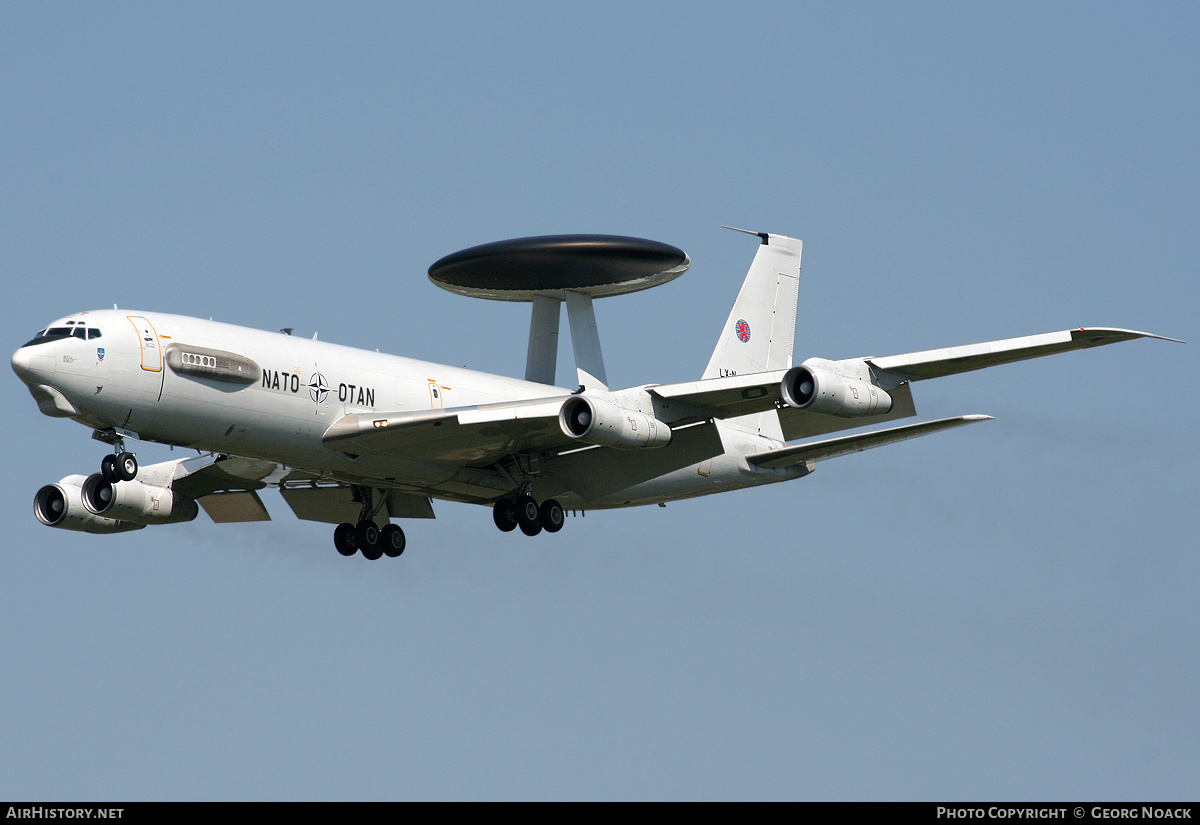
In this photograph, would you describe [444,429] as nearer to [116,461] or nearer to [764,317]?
[116,461]

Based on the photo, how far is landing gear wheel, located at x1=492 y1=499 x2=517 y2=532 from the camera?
4488 centimetres

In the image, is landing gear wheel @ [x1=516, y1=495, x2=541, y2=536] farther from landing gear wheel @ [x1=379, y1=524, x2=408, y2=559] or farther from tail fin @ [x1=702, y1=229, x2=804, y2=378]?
tail fin @ [x1=702, y1=229, x2=804, y2=378]

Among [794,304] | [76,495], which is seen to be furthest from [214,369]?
[794,304]

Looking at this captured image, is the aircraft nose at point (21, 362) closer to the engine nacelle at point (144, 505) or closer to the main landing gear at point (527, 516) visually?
the engine nacelle at point (144, 505)

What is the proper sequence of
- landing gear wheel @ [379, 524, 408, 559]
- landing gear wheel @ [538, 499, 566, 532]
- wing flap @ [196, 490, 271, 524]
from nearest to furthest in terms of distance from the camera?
landing gear wheel @ [538, 499, 566, 532]
landing gear wheel @ [379, 524, 408, 559]
wing flap @ [196, 490, 271, 524]

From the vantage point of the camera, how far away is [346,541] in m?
48.2

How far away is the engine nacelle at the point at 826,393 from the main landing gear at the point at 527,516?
9121 mm

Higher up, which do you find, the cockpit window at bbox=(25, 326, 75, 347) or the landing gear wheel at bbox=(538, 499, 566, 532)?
the cockpit window at bbox=(25, 326, 75, 347)

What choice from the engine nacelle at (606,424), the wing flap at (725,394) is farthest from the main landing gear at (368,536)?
the wing flap at (725,394)

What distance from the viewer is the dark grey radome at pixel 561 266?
50.5 m

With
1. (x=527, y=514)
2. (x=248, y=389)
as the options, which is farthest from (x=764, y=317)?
(x=248, y=389)

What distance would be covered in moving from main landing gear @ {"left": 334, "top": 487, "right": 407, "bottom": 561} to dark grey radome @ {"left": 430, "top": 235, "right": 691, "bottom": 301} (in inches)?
365

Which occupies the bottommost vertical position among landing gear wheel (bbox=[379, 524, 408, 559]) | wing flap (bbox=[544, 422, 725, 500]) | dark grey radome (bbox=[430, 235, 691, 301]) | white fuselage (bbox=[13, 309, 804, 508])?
landing gear wheel (bbox=[379, 524, 408, 559])

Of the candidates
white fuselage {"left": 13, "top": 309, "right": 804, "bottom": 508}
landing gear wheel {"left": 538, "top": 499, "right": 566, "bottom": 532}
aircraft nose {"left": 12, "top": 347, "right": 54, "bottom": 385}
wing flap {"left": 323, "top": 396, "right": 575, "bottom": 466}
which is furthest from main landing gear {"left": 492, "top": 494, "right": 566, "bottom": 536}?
aircraft nose {"left": 12, "top": 347, "right": 54, "bottom": 385}
